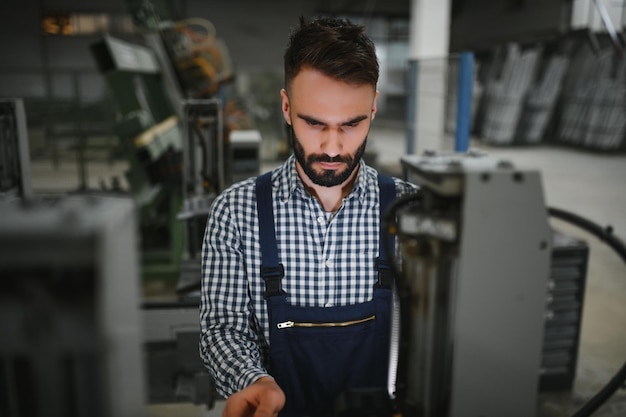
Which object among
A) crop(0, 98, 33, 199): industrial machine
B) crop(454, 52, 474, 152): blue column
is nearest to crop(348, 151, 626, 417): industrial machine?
crop(0, 98, 33, 199): industrial machine

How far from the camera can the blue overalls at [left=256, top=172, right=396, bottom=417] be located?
1.16 metres

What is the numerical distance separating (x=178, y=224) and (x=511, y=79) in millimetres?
7721

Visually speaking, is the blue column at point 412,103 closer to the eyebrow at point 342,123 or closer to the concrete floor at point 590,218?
the concrete floor at point 590,218

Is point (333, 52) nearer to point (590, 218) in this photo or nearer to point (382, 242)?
point (382, 242)

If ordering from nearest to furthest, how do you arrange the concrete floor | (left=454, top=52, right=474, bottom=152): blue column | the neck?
the neck
the concrete floor
(left=454, top=52, right=474, bottom=152): blue column

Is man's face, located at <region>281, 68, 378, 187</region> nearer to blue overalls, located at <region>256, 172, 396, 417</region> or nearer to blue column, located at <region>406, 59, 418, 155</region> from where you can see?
blue overalls, located at <region>256, 172, 396, 417</region>

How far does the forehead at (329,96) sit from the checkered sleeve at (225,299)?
28 centimetres

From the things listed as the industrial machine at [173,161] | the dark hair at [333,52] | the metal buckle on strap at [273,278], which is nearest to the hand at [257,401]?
the metal buckle on strap at [273,278]

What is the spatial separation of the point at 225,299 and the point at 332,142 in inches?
17.0

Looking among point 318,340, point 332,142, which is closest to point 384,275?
point 318,340

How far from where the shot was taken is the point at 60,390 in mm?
474

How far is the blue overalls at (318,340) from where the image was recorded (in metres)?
1.16

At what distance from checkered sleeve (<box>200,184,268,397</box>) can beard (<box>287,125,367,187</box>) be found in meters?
0.17

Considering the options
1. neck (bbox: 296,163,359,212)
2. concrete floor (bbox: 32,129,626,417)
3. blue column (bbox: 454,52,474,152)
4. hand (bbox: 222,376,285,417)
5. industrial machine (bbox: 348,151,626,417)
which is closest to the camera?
industrial machine (bbox: 348,151,626,417)
